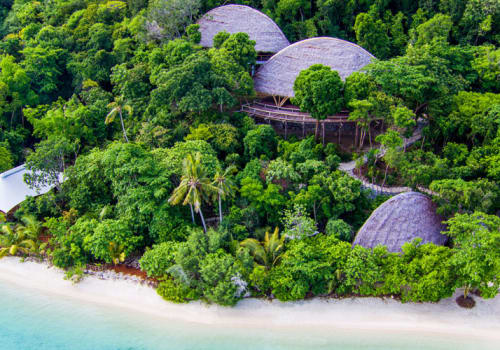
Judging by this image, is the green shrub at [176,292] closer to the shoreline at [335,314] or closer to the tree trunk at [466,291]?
the shoreline at [335,314]

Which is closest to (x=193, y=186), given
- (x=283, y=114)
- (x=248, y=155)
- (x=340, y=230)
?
(x=248, y=155)

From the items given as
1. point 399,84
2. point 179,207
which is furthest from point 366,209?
point 179,207

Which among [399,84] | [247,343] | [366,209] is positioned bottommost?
[247,343]

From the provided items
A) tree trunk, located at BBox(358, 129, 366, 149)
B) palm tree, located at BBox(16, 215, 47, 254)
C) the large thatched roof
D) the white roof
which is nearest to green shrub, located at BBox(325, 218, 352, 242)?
tree trunk, located at BBox(358, 129, 366, 149)

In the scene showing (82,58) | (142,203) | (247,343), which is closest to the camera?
(247,343)

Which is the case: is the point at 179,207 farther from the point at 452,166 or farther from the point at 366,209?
the point at 452,166

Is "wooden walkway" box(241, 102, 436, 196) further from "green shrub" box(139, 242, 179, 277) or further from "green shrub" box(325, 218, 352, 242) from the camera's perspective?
"green shrub" box(139, 242, 179, 277)
